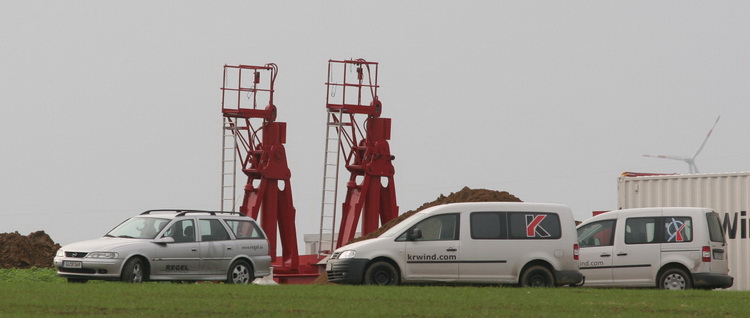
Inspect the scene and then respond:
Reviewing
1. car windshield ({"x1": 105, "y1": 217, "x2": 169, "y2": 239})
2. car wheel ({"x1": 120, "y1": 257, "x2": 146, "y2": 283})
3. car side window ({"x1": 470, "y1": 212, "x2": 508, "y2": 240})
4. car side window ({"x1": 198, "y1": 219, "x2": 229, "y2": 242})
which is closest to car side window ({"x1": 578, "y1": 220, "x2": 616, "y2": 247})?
car side window ({"x1": 470, "y1": 212, "x2": 508, "y2": 240})

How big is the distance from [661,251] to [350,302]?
807cm

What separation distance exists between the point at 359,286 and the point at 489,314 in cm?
580

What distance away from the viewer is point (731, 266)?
85.7ft

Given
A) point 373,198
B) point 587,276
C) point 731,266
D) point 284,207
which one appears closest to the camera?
point 587,276

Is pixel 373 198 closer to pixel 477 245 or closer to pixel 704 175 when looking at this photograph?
pixel 704 175

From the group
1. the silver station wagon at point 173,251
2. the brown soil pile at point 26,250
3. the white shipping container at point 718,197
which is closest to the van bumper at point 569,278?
the white shipping container at point 718,197

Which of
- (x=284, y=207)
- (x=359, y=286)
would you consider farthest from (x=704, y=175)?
(x=284, y=207)

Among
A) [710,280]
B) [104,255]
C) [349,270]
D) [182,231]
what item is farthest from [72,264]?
[710,280]

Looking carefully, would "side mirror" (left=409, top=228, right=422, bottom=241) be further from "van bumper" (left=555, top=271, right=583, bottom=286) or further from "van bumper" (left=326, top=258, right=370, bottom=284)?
"van bumper" (left=555, top=271, right=583, bottom=286)

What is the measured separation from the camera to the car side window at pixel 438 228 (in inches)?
865

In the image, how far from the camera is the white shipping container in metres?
25.9

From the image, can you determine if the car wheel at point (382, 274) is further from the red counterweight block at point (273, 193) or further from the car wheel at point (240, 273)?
the red counterweight block at point (273, 193)

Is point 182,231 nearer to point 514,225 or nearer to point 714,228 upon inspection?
point 514,225

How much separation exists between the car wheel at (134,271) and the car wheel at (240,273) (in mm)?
1744
